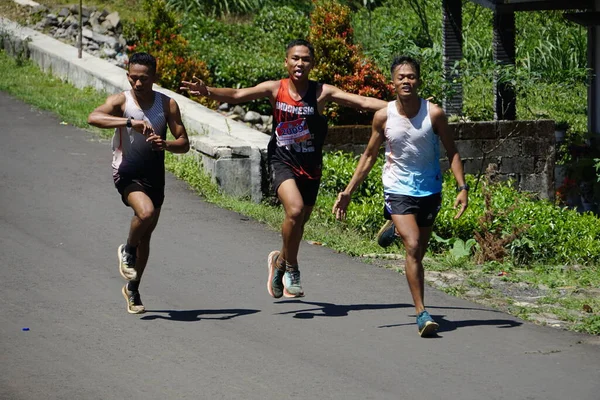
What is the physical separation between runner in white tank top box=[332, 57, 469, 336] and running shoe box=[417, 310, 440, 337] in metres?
0.02

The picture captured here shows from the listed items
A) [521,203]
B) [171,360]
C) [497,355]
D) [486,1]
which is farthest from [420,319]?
[486,1]

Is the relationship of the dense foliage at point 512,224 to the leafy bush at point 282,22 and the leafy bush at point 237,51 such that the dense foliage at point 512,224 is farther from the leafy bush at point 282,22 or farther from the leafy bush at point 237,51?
the leafy bush at point 282,22

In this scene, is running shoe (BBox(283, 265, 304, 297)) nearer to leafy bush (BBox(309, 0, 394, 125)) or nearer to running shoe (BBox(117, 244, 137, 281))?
running shoe (BBox(117, 244, 137, 281))

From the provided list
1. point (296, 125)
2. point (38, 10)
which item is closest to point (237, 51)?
point (38, 10)

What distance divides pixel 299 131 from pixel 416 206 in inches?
41.3

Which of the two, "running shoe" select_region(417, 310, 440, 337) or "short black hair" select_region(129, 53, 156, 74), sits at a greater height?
"short black hair" select_region(129, 53, 156, 74)

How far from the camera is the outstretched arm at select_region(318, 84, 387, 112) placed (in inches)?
306

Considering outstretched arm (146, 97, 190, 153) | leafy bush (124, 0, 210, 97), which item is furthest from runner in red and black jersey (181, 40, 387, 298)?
leafy bush (124, 0, 210, 97)

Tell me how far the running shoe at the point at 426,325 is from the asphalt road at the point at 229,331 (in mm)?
80

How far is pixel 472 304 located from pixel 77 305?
9.58 ft

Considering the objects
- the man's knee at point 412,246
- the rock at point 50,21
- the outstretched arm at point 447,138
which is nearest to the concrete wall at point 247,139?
the rock at point 50,21

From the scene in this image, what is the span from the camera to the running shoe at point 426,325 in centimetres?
720

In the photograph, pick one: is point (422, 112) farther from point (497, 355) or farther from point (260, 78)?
point (260, 78)

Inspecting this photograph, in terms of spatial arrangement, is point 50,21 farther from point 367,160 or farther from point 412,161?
point 412,161
